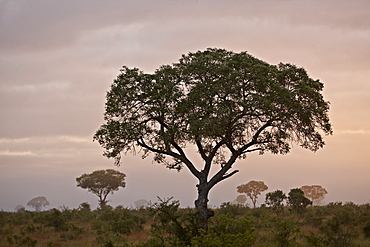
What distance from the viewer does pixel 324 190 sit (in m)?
116

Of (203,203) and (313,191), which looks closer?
(203,203)

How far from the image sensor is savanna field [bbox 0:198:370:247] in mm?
17131

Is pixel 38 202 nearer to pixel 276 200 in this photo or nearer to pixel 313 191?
pixel 313 191

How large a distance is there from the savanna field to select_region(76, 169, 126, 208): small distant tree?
30588 millimetres

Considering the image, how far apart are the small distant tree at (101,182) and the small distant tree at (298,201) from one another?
148 ft

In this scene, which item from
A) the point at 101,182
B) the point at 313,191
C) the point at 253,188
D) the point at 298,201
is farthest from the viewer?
the point at 313,191

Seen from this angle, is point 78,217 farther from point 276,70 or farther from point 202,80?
point 276,70

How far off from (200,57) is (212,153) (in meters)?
5.82

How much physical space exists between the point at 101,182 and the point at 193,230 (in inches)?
2293

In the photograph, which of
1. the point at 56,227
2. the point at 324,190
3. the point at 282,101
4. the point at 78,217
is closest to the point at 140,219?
the point at 56,227

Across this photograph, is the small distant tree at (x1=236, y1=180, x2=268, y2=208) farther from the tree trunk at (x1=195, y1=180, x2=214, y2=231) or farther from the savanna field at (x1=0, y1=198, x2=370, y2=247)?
the tree trunk at (x1=195, y1=180, x2=214, y2=231)

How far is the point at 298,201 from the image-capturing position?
120ft

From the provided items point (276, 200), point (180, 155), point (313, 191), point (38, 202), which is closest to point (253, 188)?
point (313, 191)

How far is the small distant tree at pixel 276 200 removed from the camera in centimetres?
3788
